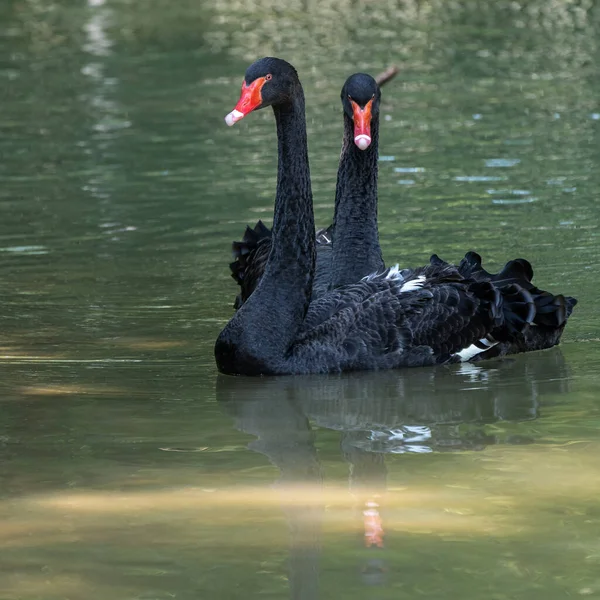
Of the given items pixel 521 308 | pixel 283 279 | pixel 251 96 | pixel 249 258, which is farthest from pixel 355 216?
pixel 251 96

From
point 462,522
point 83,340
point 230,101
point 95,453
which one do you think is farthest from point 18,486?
point 230,101

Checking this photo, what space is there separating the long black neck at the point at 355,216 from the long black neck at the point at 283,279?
63cm

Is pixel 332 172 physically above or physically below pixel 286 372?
above

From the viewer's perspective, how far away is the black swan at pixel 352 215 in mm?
8250

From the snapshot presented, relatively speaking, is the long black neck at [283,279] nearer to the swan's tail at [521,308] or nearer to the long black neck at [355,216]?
the long black neck at [355,216]

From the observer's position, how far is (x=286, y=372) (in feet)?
25.0

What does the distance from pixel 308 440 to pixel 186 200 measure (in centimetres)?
707

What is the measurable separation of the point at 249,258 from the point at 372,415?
8.26 ft

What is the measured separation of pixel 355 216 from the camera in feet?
28.3

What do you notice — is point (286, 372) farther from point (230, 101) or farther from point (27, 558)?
point (230, 101)

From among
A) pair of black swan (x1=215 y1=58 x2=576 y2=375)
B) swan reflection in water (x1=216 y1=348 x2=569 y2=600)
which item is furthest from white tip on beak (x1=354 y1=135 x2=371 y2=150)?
swan reflection in water (x1=216 y1=348 x2=569 y2=600)

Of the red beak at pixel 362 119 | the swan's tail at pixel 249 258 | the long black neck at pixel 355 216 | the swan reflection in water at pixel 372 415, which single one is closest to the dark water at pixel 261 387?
the swan reflection in water at pixel 372 415

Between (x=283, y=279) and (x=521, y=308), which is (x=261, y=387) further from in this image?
(x=521, y=308)

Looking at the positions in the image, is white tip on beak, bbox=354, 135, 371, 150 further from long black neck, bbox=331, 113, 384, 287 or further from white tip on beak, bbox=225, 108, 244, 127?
white tip on beak, bbox=225, 108, 244, 127
